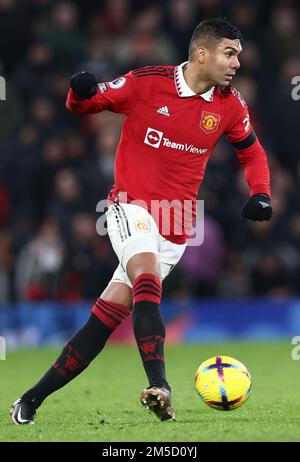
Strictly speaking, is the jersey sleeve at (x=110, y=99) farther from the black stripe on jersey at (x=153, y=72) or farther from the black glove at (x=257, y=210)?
the black glove at (x=257, y=210)

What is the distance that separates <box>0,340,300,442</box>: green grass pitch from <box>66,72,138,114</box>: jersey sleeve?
6.01ft

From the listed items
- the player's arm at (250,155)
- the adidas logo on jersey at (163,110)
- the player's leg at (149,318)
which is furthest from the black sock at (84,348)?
the adidas logo on jersey at (163,110)

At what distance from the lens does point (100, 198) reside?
43.5 feet

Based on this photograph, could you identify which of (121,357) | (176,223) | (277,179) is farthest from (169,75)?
(277,179)

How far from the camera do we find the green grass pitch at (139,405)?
Answer: 564 cm

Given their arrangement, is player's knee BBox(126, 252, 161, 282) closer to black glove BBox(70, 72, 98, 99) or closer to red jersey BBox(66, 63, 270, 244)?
red jersey BBox(66, 63, 270, 244)

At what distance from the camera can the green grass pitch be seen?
5.64 m

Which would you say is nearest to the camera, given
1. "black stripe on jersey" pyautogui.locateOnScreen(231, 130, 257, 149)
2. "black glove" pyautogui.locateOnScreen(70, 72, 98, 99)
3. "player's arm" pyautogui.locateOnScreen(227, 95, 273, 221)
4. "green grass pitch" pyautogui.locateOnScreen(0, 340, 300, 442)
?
"green grass pitch" pyautogui.locateOnScreen(0, 340, 300, 442)

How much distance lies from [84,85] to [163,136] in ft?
1.98

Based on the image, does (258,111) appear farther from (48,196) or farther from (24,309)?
(24,309)

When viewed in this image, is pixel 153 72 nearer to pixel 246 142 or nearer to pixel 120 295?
pixel 246 142

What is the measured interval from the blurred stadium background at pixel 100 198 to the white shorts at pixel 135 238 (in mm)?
6487

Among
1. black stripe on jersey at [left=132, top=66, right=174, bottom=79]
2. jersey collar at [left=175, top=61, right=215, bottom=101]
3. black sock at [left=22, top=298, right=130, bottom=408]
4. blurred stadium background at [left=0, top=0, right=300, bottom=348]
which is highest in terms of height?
blurred stadium background at [left=0, top=0, right=300, bottom=348]

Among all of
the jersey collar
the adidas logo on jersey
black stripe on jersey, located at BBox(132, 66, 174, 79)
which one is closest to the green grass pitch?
the adidas logo on jersey
